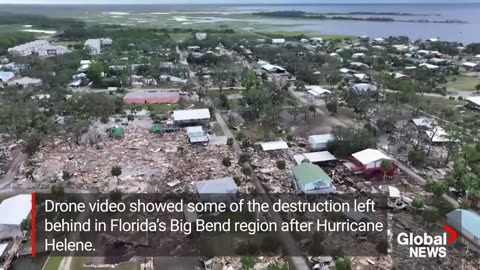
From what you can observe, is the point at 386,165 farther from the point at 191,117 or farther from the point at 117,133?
the point at 117,133

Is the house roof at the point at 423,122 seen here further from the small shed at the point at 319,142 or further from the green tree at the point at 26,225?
the green tree at the point at 26,225

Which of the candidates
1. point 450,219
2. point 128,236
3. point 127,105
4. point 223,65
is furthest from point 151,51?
point 450,219

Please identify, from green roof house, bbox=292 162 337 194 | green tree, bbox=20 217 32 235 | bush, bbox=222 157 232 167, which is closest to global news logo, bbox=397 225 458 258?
green roof house, bbox=292 162 337 194

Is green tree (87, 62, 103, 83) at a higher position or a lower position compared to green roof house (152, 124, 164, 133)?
higher

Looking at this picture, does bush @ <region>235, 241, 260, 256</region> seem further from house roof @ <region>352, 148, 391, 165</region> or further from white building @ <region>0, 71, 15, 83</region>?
white building @ <region>0, 71, 15, 83</region>

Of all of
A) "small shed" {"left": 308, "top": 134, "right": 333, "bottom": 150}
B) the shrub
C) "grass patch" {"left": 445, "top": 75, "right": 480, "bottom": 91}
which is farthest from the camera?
"grass patch" {"left": 445, "top": 75, "right": 480, "bottom": 91}

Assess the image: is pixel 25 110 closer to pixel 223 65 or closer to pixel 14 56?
pixel 223 65

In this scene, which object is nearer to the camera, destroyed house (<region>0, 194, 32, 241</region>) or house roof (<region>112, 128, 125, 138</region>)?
destroyed house (<region>0, 194, 32, 241</region>)
